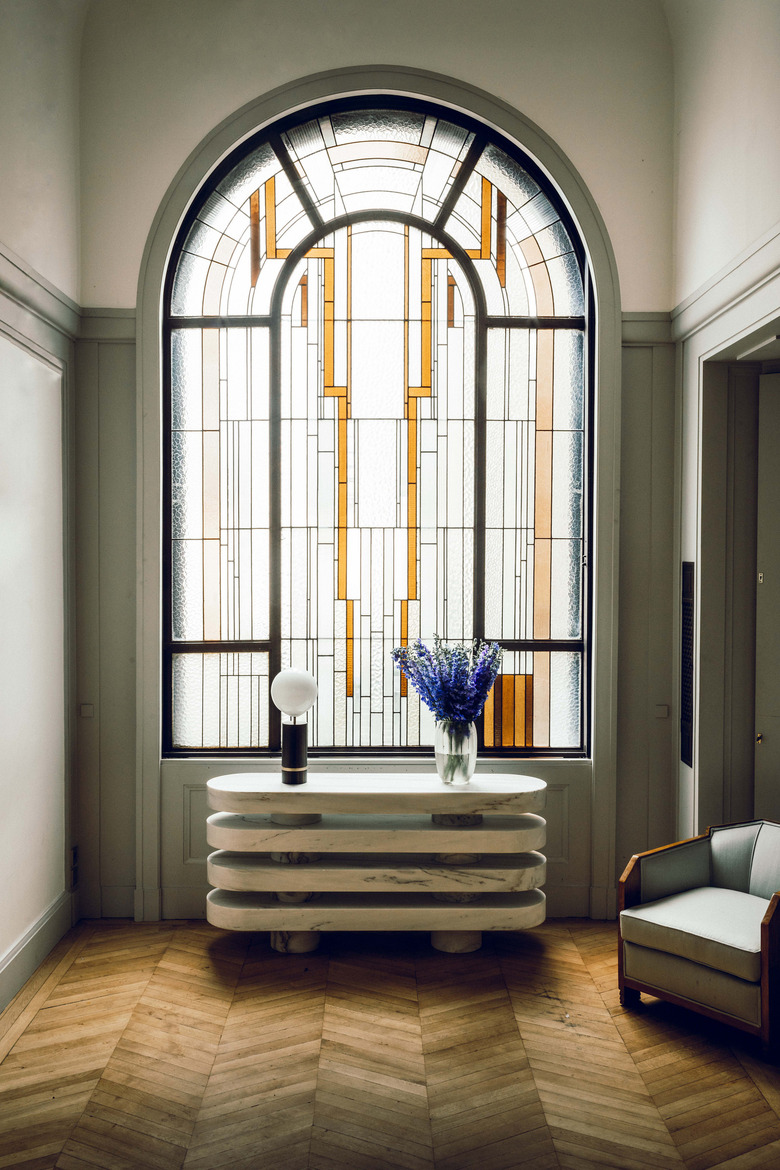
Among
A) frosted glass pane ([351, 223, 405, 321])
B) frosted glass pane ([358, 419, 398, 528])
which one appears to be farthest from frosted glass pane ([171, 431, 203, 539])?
frosted glass pane ([351, 223, 405, 321])

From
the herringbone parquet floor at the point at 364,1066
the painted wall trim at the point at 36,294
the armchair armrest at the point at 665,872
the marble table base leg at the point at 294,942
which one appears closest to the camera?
the herringbone parquet floor at the point at 364,1066

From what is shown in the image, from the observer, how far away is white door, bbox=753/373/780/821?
3.70 meters

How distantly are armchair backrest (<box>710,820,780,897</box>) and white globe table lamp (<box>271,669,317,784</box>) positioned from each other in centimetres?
181

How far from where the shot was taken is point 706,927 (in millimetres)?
3053

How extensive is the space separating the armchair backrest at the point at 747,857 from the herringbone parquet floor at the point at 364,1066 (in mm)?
558

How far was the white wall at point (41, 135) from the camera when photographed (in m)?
3.28

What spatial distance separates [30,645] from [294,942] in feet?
5.71

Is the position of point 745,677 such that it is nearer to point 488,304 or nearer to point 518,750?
point 518,750

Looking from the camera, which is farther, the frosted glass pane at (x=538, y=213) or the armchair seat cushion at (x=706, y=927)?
the frosted glass pane at (x=538, y=213)

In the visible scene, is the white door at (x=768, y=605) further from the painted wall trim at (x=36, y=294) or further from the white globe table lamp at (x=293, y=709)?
the painted wall trim at (x=36, y=294)

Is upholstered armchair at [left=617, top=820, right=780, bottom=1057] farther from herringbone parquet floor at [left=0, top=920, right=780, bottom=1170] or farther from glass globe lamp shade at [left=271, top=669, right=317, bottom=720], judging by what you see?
glass globe lamp shade at [left=271, top=669, right=317, bottom=720]

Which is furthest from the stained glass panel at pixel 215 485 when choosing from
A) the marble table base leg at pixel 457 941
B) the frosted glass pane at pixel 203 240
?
the marble table base leg at pixel 457 941

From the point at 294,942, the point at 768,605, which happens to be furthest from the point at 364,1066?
the point at 768,605

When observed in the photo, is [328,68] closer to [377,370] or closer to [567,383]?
[377,370]
